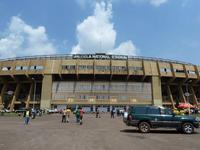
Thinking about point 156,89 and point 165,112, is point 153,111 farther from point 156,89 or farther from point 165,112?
point 156,89

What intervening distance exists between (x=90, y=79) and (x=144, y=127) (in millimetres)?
56829

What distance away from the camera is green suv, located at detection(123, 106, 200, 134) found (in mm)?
17656

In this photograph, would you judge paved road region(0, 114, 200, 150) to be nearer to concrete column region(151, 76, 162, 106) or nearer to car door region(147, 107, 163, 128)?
car door region(147, 107, 163, 128)

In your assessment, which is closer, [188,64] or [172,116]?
[172,116]

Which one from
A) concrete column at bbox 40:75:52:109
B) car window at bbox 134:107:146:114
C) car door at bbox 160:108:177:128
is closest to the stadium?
concrete column at bbox 40:75:52:109

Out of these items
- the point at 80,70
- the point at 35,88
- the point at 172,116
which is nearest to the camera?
the point at 172,116

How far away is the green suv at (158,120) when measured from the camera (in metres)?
17.7

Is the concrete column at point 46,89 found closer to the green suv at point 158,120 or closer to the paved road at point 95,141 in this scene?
the paved road at point 95,141

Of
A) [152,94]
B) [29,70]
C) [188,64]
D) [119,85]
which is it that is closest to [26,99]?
Answer: [29,70]

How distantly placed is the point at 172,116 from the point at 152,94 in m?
56.9

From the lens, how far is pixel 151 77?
7319 centimetres

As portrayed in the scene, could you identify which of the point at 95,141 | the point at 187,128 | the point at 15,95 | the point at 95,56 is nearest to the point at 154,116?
the point at 187,128

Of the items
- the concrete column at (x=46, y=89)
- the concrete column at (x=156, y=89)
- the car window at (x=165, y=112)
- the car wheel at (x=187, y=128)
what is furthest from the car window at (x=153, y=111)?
the concrete column at (x=156, y=89)

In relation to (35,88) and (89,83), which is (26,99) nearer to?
(35,88)
